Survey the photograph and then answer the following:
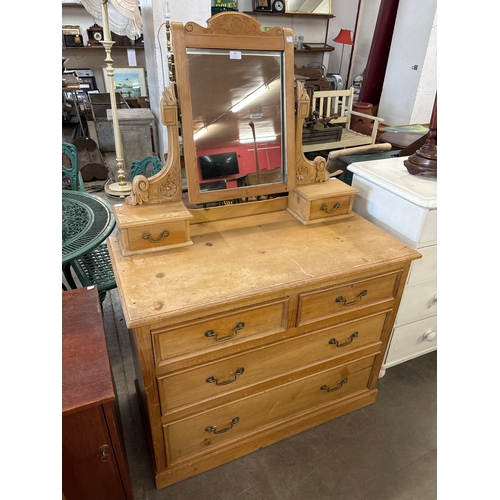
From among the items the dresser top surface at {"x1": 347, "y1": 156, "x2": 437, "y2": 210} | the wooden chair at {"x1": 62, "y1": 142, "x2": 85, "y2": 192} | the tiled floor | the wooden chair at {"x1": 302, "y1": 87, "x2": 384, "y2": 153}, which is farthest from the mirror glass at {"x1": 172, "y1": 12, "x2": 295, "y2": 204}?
the wooden chair at {"x1": 302, "y1": 87, "x2": 384, "y2": 153}

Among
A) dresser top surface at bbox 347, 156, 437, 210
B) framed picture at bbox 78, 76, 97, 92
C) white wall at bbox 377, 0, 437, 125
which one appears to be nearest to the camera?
dresser top surface at bbox 347, 156, 437, 210

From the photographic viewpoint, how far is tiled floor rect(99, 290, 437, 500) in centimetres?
152

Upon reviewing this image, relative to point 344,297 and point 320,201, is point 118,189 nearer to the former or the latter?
point 320,201

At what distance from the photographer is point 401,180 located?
5.41 feet

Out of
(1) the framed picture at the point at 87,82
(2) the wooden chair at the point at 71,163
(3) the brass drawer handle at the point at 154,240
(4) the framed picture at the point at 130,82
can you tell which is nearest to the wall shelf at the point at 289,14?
(4) the framed picture at the point at 130,82

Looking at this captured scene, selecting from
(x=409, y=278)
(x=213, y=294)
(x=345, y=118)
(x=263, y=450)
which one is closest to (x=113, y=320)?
(x=263, y=450)

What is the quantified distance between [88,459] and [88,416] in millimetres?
195

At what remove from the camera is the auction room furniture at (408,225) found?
5.06ft

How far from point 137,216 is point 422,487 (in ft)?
5.39

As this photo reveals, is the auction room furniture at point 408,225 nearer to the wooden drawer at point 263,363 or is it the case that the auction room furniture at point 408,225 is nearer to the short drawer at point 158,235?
the wooden drawer at point 263,363

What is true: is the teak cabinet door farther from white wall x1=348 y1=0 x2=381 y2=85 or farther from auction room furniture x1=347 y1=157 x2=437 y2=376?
white wall x1=348 y1=0 x2=381 y2=85

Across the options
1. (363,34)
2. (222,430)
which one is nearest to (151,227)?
(222,430)

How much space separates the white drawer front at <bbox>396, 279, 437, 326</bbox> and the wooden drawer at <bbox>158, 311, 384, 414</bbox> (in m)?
0.23

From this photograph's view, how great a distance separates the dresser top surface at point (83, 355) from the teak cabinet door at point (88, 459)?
0.17 feet
